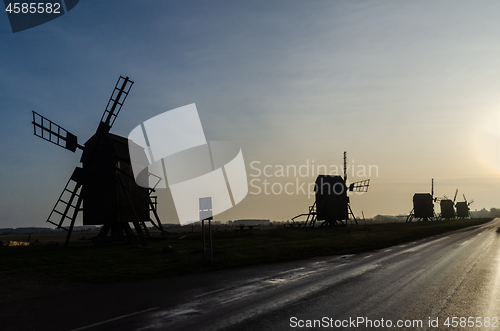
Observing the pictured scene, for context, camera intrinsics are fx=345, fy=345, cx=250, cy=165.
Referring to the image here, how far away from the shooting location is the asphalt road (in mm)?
7242

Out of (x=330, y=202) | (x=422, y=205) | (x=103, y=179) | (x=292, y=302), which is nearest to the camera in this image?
(x=292, y=302)

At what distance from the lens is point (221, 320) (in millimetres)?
7367

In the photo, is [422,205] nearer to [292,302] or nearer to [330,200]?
[330,200]

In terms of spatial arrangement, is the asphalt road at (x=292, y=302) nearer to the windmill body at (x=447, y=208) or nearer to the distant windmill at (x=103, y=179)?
the distant windmill at (x=103, y=179)

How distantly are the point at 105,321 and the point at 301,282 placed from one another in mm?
6405

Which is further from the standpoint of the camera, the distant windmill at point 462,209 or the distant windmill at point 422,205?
the distant windmill at point 462,209

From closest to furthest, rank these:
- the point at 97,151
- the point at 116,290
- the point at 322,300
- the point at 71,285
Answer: the point at 322,300 < the point at 116,290 < the point at 71,285 < the point at 97,151

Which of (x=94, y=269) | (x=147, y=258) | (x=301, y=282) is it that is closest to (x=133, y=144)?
(x=147, y=258)

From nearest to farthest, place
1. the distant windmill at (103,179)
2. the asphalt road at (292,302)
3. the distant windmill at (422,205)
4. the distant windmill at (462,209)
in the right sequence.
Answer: the asphalt road at (292,302) → the distant windmill at (103,179) → the distant windmill at (422,205) → the distant windmill at (462,209)

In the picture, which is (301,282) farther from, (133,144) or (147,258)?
(133,144)

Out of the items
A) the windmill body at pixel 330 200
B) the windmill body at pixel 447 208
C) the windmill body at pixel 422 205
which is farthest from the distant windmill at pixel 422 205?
the windmill body at pixel 330 200

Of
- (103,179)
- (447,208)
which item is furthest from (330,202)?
(447,208)

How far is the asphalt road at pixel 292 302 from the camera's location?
7242 millimetres

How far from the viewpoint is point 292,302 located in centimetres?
885
